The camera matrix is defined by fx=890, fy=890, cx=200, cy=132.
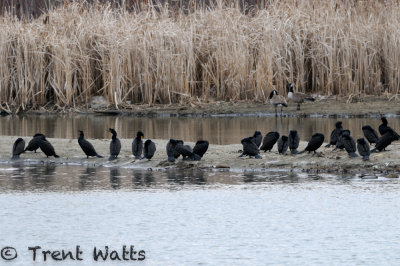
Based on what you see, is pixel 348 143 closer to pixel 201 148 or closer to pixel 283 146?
pixel 283 146

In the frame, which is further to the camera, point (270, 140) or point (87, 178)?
point (270, 140)

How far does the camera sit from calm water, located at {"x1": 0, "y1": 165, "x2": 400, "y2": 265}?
713 cm

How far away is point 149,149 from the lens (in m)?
12.3

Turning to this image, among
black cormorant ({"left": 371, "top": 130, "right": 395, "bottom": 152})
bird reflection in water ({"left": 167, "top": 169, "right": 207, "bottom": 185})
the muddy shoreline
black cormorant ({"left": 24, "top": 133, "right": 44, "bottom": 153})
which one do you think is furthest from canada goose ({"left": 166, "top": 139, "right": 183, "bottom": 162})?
the muddy shoreline

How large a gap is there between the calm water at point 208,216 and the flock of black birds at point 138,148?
0.49 m

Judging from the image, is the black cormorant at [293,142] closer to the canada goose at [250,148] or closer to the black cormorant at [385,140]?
the canada goose at [250,148]

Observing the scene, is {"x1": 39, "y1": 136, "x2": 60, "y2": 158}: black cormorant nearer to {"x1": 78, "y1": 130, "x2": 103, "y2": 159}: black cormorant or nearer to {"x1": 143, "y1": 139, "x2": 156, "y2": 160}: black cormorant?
{"x1": 78, "y1": 130, "x2": 103, "y2": 159}: black cormorant

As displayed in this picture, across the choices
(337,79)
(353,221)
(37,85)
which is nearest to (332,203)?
(353,221)

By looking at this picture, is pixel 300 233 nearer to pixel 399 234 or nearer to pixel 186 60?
pixel 399 234

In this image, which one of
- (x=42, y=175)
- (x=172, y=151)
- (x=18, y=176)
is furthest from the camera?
(x=172, y=151)

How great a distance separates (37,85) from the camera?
22328mm

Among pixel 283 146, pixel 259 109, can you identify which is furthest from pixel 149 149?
pixel 259 109

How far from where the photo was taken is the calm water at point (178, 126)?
16.5 meters

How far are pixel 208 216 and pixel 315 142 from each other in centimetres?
369
